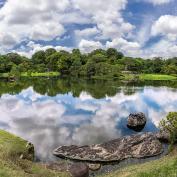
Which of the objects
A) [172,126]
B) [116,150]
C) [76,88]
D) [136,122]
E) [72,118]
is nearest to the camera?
[116,150]

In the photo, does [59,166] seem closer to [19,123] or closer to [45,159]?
[45,159]

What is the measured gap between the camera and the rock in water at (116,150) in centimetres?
3491

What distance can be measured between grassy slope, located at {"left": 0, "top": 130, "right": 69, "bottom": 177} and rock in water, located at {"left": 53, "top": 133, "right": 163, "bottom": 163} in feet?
17.5

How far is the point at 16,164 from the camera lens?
1098 inches

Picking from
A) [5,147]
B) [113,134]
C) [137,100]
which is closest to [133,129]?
[113,134]

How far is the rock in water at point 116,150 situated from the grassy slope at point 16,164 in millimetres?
5341

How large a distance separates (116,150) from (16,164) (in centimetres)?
1278

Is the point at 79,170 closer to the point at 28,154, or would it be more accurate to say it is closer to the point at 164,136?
the point at 28,154

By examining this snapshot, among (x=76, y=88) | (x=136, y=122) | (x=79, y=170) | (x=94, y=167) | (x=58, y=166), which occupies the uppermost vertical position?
(x=76, y=88)

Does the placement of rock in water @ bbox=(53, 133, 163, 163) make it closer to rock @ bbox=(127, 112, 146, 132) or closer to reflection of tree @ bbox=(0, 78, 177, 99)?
rock @ bbox=(127, 112, 146, 132)

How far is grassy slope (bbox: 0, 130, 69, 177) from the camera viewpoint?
24.9 meters

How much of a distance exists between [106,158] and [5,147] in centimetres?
1087

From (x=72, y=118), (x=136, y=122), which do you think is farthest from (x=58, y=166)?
(x=72, y=118)

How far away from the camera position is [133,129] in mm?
47906
